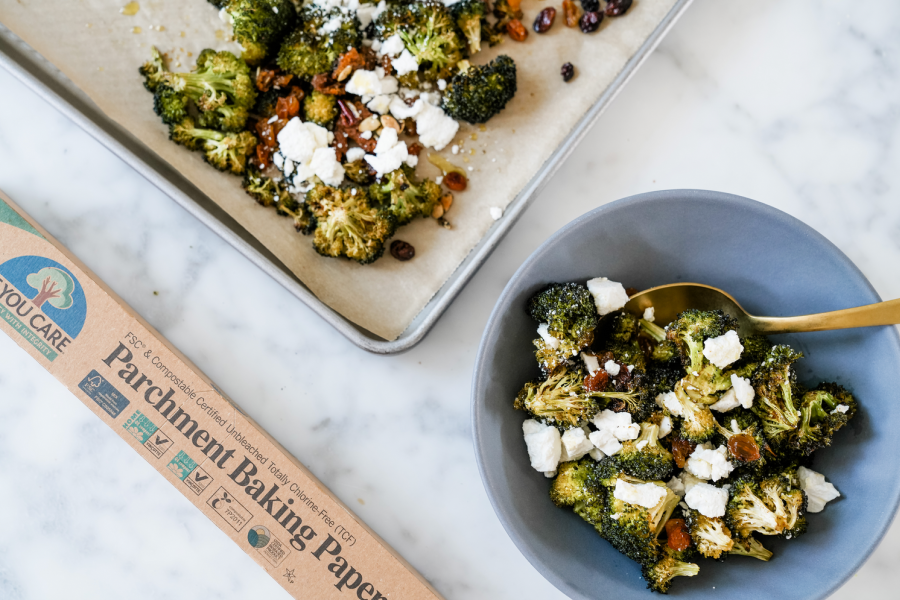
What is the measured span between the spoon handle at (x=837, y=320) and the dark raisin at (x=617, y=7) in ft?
2.83

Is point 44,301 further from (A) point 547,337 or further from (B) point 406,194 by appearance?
(A) point 547,337

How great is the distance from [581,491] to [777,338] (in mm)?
583

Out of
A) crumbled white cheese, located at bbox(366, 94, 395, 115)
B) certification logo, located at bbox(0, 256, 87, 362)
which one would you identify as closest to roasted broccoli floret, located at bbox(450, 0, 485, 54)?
crumbled white cheese, located at bbox(366, 94, 395, 115)

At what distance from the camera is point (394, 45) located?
1584 mm

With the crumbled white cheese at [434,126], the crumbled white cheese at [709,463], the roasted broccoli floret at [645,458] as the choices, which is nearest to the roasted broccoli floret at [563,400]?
the roasted broccoli floret at [645,458]

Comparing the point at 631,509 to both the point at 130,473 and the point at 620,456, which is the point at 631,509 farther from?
the point at 130,473

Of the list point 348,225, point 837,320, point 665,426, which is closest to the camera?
point 837,320

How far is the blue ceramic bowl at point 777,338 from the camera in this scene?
123 cm

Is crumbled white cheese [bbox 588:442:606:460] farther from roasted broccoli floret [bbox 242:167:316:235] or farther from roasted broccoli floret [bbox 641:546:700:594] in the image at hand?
roasted broccoli floret [bbox 242:167:316:235]

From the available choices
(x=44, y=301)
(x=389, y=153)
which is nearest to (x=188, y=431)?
(x=44, y=301)

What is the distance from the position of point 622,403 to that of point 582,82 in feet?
2.81

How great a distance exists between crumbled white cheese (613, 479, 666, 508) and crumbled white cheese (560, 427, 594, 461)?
4.3 inches

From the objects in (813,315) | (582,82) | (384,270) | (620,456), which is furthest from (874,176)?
(384,270)

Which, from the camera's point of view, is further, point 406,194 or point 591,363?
point 406,194
